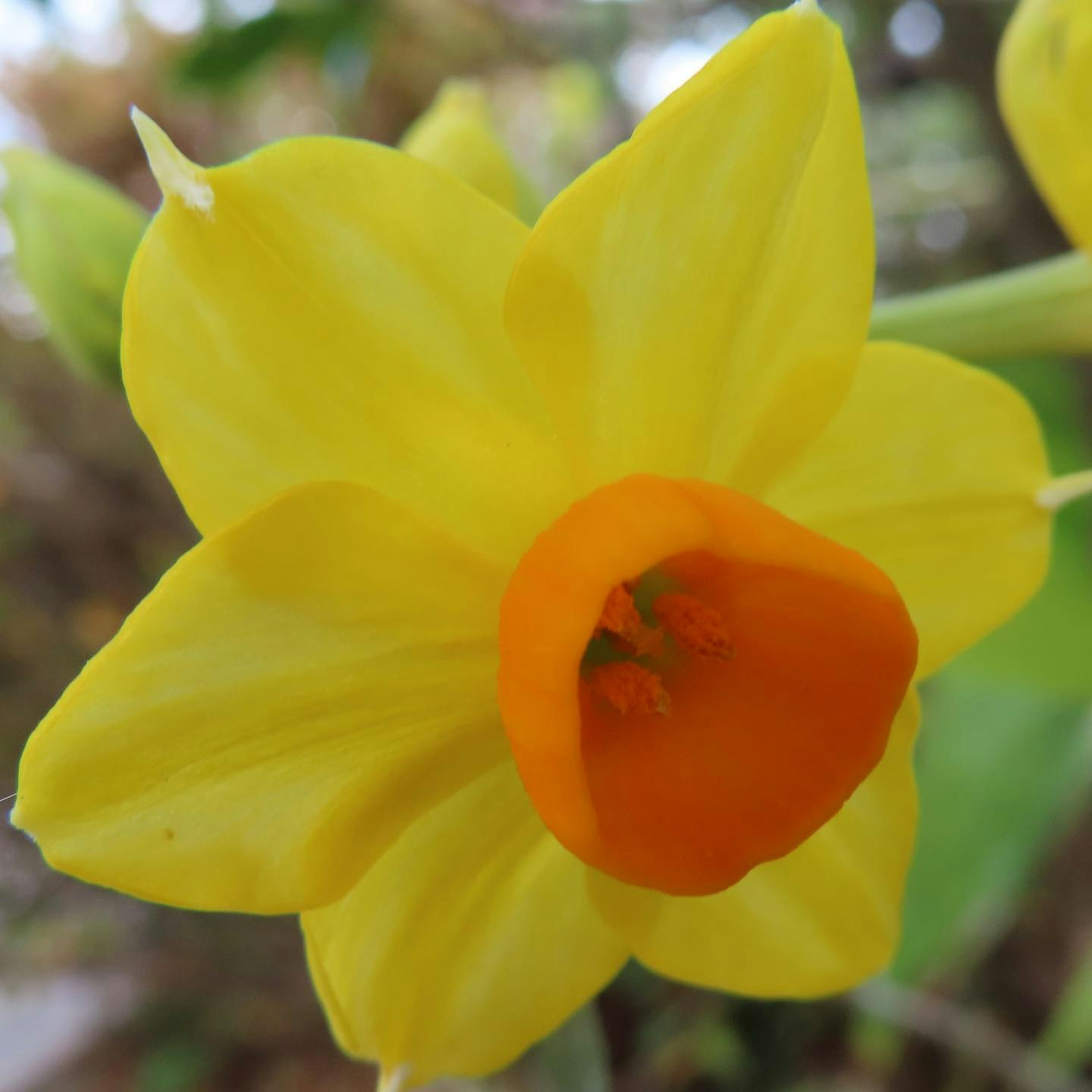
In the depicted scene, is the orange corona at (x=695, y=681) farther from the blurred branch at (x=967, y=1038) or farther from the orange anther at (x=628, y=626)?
the blurred branch at (x=967, y=1038)

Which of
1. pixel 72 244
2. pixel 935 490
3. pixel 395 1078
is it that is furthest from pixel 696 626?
pixel 72 244

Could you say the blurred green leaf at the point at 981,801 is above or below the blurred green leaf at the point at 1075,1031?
above

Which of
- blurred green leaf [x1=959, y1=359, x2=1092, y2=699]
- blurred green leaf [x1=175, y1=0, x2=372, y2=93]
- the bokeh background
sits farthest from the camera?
blurred green leaf [x1=175, y1=0, x2=372, y2=93]

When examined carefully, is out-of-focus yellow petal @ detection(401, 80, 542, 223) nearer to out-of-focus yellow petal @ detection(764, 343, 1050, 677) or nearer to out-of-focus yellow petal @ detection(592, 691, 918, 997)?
out-of-focus yellow petal @ detection(764, 343, 1050, 677)

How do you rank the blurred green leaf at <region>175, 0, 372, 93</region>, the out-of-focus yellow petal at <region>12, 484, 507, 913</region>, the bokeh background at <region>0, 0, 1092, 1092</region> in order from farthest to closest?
1. the blurred green leaf at <region>175, 0, 372, 93</region>
2. the bokeh background at <region>0, 0, 1092, 1092</region>
3. the out-of-focus yellow petal at <region>12, 484, 507, 913</region>

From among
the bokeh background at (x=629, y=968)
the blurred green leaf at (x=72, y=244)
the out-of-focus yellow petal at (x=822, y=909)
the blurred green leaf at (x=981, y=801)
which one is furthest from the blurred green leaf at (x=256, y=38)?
the out-of-focus yellow petal at (x=822, y=909)

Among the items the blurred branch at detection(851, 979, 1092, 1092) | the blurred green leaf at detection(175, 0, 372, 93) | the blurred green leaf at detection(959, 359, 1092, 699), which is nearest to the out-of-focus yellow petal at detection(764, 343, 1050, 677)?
the blurred green leaf at detection(959, 359, 1092, 699)

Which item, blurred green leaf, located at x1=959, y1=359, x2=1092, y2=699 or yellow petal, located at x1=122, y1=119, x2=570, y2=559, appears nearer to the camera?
yellow petal, located at x1=122, y1=119, x2=570, y2=559

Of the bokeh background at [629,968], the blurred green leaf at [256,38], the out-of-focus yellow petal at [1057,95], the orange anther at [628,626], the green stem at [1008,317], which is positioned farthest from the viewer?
the blurred green leaf at [256,38]
